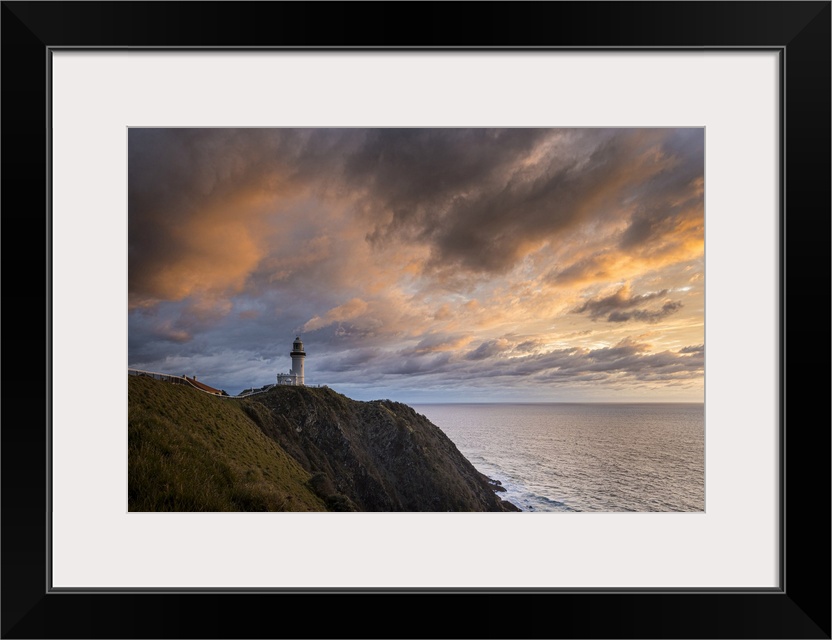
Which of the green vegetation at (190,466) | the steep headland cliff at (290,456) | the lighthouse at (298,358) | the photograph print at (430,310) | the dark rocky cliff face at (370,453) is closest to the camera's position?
the green vegetation at (190,466)

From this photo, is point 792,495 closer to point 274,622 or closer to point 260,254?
point 274,622

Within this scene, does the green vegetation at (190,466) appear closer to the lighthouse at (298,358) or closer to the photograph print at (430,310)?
the photograph print at (430,310)

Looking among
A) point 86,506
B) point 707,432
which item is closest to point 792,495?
point 707,432

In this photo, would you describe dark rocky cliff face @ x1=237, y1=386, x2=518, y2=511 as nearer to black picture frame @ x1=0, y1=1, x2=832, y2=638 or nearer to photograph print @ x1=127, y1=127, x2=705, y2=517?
photograph print @ x1=127, y1=127, x2=705, y2=517

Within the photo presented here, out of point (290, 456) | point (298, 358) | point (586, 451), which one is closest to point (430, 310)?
point (298, 358)

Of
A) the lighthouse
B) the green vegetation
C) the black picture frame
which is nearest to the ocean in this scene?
the black picture frame

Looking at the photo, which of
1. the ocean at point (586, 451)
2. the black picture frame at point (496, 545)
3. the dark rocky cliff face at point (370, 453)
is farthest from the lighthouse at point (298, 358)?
the black picture frame at point (496, 545)

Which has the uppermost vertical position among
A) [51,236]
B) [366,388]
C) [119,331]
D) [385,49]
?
[385,49]
